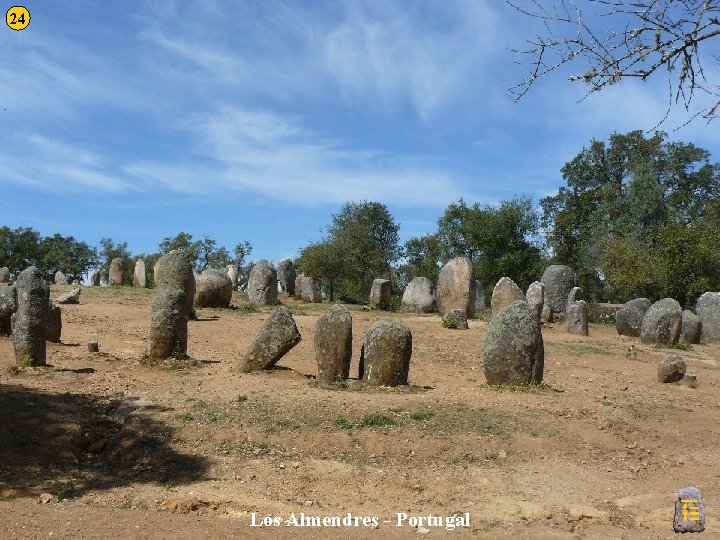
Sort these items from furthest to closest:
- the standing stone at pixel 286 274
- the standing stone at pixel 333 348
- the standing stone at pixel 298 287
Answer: the standing stone at pixel 286 274, the standing stone at pixel 298 287, the standing stone at pixel 333 348

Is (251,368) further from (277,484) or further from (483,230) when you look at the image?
(483,230)

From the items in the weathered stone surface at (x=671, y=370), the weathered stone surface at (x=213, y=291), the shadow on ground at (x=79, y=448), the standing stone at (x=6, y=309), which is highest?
the weathered stone surface at (x=213, y=291)

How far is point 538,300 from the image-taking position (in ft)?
91.8

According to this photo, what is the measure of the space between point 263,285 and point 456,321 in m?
9.66

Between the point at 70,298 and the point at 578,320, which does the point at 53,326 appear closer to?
the point at 70,298

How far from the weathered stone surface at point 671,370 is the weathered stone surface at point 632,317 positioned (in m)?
10.8

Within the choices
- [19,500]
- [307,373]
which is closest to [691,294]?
[307,373]

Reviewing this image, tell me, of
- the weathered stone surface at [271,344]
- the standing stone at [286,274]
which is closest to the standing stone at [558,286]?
the standing stone at [286,274]

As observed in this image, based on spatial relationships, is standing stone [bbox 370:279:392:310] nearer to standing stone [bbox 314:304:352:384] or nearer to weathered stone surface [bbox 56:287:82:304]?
weathered stone surface [bbox 56:287:82:304]

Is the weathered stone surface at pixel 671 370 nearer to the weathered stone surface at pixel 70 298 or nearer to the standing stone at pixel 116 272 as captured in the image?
the weathered stone surface at pixel 70 298

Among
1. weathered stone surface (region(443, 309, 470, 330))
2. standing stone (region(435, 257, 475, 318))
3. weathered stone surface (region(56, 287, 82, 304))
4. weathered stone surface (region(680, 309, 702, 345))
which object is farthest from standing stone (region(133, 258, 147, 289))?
weathered stone surface (region(680, 309, 702, 345))

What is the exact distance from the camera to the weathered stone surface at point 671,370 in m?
15.4

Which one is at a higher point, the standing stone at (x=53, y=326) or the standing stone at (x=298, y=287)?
the standing stone at (x=298, y=287)

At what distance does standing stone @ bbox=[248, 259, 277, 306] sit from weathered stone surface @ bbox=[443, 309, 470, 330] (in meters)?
9.09
